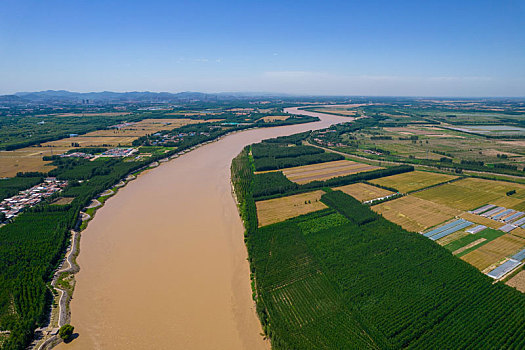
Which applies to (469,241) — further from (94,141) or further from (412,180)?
(94,141)

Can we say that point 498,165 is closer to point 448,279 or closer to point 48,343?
point 448,279

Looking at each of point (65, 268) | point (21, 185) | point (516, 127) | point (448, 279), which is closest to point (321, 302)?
point (448, 279)

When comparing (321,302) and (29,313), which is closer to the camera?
(29,313)

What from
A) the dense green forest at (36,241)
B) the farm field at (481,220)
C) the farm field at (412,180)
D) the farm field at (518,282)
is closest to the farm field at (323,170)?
the farm field at (412,180)

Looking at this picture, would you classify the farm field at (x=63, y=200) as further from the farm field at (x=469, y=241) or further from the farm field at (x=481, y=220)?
the farm field at (x=481, y=220)

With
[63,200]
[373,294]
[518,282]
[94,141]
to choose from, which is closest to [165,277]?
[373,294]
